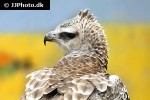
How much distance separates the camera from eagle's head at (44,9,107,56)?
238cm

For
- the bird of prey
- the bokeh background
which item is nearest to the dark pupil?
the bird of prey

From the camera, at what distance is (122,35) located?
271cm

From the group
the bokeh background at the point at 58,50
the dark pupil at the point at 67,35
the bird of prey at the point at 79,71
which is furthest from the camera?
the bokeh background at the point at 58,50

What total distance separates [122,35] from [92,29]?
341 mm

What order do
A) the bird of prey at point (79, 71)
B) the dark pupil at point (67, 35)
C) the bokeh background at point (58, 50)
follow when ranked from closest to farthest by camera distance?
the bird of prey at point (79, 71), the dark pupil at point (67, 35), the bokeh background at point (58, 50)

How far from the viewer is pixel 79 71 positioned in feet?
7.30

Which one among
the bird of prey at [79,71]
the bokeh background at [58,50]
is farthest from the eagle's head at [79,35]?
the bokeh background at [58,50]

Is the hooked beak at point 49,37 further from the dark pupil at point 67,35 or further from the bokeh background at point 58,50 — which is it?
the bokeh background at point 58,50

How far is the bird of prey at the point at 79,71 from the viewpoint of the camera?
6.61 ft

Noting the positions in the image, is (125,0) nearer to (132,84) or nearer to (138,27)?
(138,27)

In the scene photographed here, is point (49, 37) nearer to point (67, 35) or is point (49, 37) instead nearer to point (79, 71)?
point (67, 35)

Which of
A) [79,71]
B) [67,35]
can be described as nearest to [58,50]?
[67,35]

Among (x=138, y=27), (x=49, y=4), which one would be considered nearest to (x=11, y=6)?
(x=49, y=4)

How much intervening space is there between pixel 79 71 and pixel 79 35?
0.70ft
